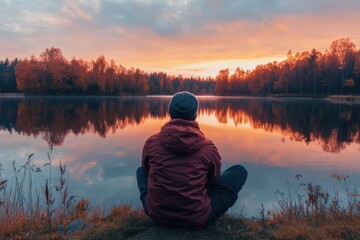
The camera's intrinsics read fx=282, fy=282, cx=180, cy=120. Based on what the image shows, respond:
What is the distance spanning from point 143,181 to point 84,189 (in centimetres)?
474

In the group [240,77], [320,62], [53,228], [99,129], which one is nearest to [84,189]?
[53,228]

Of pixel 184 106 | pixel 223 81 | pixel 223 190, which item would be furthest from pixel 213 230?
pixel 223 81

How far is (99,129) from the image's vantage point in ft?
67.3

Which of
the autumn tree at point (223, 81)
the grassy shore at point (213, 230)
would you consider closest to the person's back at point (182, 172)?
the grassy shore at point (213, 230)

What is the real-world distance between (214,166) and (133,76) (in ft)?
372

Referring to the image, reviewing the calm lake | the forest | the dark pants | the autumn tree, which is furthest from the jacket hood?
the autumn tree

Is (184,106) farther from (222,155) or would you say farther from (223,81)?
(223,81)

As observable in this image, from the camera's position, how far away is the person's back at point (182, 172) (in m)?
3.40

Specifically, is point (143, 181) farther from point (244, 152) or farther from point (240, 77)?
point (240, 77)

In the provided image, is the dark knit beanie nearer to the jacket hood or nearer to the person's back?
the person's back

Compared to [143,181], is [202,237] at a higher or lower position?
lower

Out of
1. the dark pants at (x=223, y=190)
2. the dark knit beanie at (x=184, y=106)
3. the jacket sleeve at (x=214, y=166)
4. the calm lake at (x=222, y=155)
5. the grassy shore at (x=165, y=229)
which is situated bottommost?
the calm lake at (x=222, y=155)

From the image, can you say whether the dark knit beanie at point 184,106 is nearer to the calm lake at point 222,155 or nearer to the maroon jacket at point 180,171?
the maroon jacket at point 180,171

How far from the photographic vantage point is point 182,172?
134 inches
